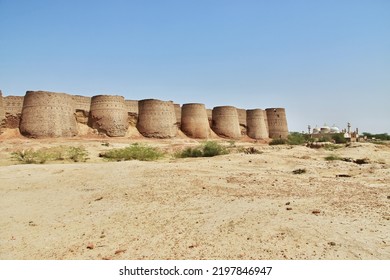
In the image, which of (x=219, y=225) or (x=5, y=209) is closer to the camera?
(x=219, y=225)

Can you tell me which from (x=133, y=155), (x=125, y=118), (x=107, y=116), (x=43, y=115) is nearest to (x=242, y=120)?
(x=125, y=118)

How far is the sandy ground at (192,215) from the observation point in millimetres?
3252

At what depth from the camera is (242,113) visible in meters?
40.2

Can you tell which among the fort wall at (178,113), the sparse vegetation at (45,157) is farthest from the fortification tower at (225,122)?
the sparse vegetation at (45,157)

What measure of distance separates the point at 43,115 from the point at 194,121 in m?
14.7

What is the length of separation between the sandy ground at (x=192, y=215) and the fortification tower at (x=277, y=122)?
114ft

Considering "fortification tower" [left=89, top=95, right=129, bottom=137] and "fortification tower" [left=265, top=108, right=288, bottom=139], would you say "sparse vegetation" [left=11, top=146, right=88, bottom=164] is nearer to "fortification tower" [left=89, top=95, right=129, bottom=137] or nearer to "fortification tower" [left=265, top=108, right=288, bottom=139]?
"fortification tower" [left=89, top=95, right=129, bottom=137]

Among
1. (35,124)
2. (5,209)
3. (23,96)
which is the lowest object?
(5,209)

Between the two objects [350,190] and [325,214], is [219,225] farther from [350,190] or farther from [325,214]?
[350,190]

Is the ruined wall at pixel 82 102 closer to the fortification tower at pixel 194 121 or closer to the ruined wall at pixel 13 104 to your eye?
the ruined wall at pixel 13 104

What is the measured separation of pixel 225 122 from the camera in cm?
3625

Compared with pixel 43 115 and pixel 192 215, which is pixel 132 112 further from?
pixel 192 215

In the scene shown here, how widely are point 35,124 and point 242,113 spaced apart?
963 inches

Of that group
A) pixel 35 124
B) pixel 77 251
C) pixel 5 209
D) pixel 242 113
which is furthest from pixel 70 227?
pixel 242 113
